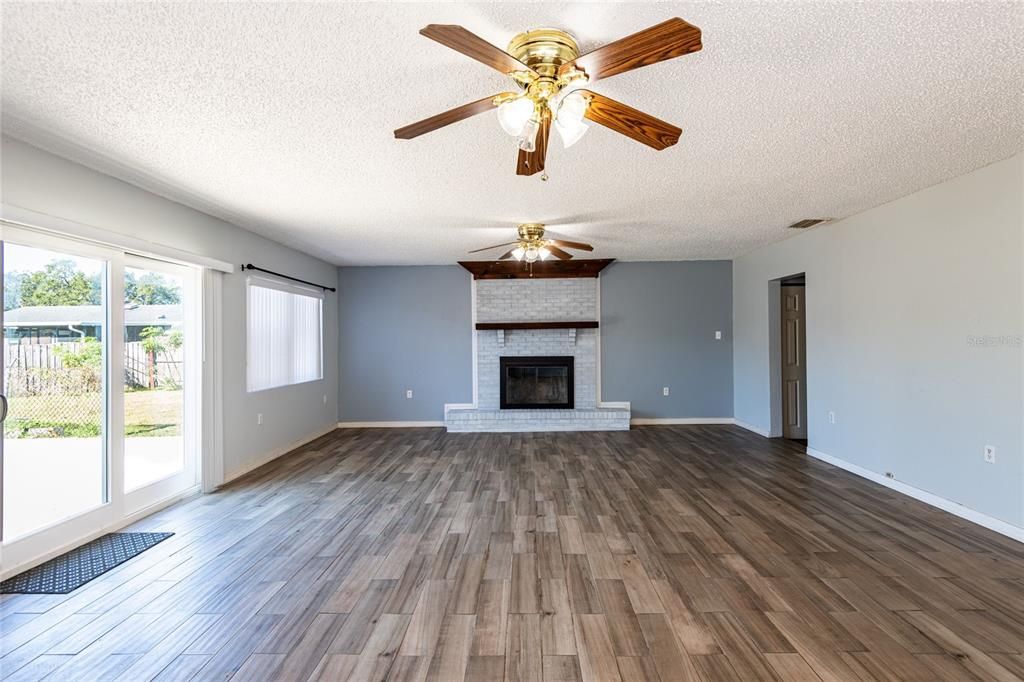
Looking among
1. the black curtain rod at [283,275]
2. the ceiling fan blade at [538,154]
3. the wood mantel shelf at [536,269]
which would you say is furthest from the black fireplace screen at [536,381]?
the ceiling fan blade at [538,154]

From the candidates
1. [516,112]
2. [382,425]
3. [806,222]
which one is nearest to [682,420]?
[806,222]

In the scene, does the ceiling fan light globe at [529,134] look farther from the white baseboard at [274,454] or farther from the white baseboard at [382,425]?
the white baseboard at [382,425]

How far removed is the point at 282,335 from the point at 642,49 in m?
5.09

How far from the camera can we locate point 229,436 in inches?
170

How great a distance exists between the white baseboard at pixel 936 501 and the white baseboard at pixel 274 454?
18.8 feet

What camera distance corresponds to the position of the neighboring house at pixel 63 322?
2615 millimetres

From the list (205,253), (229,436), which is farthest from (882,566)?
(205,253)

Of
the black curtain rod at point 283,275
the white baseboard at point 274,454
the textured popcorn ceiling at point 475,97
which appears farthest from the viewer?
the black curtain rod at point 283,275

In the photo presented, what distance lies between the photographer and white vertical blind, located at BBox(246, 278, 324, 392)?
485cm

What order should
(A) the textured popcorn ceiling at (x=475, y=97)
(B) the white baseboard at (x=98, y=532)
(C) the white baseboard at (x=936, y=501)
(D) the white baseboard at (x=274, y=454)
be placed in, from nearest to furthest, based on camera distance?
(A) the textured popcorn ceiling at (x=475, y=97) < (B) the white baseboard at (x=98, y=532) < (C) the white baseboard at (x=936, y=501) < (D) the white baseboard at (x=274, y=454)

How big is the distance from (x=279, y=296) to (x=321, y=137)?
3335 mm

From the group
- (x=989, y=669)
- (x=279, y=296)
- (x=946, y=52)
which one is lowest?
(x=989, y=669)

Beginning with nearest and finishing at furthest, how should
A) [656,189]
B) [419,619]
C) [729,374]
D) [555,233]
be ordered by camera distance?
[419,619], [656,189], [555,233], [729,374]

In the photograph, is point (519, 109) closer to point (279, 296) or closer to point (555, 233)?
point (555, 233)
